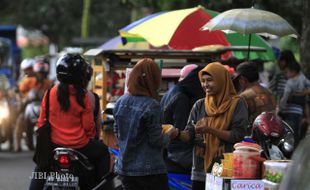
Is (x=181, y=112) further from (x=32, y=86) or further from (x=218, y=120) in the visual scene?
(x=32, y=86)

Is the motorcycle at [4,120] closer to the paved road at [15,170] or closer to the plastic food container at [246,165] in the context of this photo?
the paved road at [15,170]

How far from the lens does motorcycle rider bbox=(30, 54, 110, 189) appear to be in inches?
317

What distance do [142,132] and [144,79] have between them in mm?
406

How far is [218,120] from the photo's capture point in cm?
735

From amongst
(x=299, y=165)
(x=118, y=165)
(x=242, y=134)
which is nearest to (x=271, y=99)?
(x=242, y=134)

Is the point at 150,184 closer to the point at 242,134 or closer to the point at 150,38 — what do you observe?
the point at 242,134

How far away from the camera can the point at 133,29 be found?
1255 cm

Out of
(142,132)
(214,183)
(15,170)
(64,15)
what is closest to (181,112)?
(142,132)

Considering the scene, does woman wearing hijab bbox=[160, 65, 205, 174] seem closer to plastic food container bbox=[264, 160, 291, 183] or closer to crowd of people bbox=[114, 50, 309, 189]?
crowd of people bbox=[114, 50, 309, 189]

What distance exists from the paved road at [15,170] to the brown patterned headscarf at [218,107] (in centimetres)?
563

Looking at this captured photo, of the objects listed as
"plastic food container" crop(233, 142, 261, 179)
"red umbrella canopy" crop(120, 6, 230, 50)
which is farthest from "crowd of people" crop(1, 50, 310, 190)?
"red umbrella canopy" crop(120, 6, 230, 50)

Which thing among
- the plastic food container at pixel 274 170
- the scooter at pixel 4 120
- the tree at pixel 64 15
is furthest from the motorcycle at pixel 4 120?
the tree at pixel 64 15

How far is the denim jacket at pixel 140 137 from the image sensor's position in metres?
6.95

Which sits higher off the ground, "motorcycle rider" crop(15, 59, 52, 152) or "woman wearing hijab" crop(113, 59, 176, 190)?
"woman wearing hijab" crop(113, 59, 176, 190)
